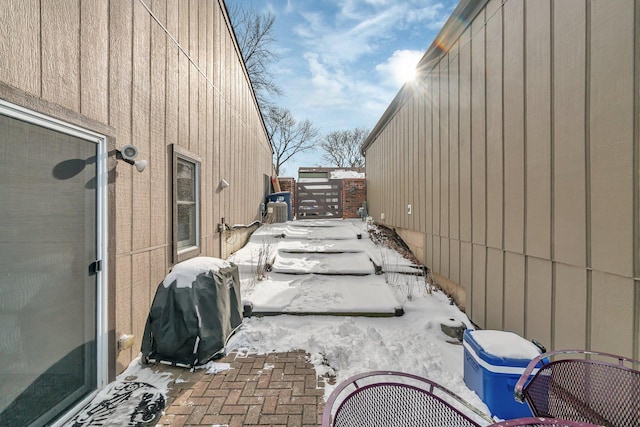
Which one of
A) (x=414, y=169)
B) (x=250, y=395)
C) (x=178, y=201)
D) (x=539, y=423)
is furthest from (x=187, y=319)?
(x=414, y=169)

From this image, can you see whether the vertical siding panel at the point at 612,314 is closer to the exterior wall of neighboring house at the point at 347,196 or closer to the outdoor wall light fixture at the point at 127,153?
the outdoor wall light fixture at the point at 127,153

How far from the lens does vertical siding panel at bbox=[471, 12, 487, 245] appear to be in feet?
9.53

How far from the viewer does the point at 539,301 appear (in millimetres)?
2191

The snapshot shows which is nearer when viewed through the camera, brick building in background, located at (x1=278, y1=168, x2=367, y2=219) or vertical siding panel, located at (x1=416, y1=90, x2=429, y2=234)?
vertical siding panel, located at (x1=416, y1=90, x2=429, y2=234)

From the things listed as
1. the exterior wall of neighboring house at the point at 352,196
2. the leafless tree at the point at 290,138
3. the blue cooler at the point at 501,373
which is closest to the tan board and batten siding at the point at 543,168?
the blue cooler at the point at 501,373

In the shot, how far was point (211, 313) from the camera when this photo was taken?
238cm

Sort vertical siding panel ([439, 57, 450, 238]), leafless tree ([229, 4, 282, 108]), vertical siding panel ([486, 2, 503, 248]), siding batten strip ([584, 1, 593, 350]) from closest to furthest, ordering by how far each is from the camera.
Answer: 1. siding batten strip ([584, 1, 593, 350])
2. vertical siding panel ([486, 2, 503, 248])
3. vertical siding panel ([439, 57, 450, 238])
4. leafless tree ([229, 4, 282, 108])

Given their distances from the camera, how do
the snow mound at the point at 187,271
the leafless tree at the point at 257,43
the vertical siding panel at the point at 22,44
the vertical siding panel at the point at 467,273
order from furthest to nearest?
the leafless tree at the point at 257,43 < the vertical siding panel at the point at 467,273 < the snow mound at the point at 187,271 < the vertical siding panel at the point at 22,44

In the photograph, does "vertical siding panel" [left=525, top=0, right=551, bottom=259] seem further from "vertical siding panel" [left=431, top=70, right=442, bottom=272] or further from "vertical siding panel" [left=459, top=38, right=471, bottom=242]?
"vertical siding panel" [left=431, top=70, right=442, bottom=272]

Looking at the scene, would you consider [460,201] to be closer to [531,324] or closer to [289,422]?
[531,324]

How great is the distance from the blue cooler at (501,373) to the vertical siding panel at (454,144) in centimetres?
174

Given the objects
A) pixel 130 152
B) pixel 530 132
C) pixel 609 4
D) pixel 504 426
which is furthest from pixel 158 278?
pixel 609 4

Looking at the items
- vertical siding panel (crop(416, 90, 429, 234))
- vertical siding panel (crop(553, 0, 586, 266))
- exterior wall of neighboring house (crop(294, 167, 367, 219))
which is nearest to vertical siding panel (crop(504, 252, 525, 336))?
vertical siding panel (crop(553, 0, 586, 266))

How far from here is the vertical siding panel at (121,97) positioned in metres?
2.20
